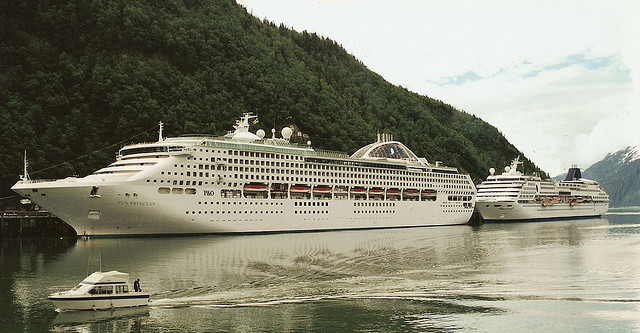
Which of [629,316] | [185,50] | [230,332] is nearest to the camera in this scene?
[230,332]

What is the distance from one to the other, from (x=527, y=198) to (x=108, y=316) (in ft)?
304

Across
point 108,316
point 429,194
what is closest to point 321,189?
point 429,194

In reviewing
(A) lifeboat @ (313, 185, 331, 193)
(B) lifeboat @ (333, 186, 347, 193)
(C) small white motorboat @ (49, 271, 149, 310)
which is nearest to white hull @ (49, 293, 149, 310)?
(C) small white motorboat @ (49, 271, 149, 310)

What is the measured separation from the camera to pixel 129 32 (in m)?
97.4

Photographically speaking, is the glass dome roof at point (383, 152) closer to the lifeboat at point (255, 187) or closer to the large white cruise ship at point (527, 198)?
the lifeboat at point (255, 187)

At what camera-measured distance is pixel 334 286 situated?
29531 millimetres

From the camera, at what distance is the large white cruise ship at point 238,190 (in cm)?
5191

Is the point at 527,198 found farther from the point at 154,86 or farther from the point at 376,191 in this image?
the point at 154,86

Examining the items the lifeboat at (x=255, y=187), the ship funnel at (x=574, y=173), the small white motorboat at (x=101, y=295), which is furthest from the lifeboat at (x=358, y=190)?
the ship funnel at (x=574, y=173)

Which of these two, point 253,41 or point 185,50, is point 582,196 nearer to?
point 253,41

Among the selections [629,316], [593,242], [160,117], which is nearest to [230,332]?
[629,316]

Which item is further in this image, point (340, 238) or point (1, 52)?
point (1, 52)

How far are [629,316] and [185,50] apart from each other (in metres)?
92.7

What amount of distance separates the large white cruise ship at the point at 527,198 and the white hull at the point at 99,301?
8310 centimetres
